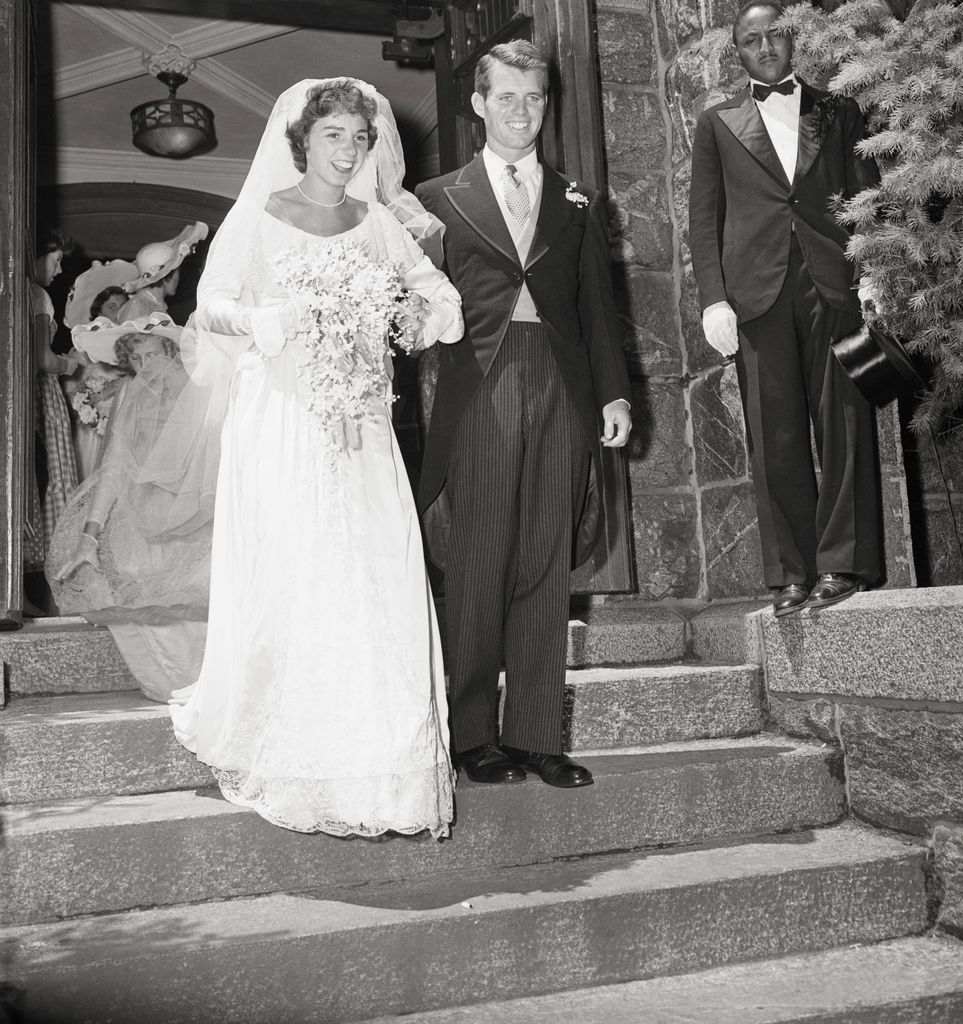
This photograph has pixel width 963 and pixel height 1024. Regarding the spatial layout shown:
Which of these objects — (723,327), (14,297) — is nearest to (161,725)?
(723,327)

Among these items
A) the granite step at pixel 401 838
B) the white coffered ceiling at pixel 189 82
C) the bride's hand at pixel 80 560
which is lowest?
the granite step at pixel 401 838

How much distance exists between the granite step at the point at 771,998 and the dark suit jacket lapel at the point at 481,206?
192 cm

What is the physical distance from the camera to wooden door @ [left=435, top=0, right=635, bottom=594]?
181 inches

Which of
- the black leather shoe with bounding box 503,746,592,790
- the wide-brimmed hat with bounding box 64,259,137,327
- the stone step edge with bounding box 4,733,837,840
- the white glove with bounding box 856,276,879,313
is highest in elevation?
the wide-brimmed hat with bounding box 64,259,137,327

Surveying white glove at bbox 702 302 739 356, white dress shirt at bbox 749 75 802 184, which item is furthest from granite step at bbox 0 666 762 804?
white dress shirt at bbox 749 75 802 184

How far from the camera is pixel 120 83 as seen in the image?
8.94 m

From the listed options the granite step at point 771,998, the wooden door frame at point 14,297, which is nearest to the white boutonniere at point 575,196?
the granite step at point 771,998

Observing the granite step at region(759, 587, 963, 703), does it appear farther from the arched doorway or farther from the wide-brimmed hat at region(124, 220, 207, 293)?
the wide-brimmed hat at region(124, 220, 207, 293)

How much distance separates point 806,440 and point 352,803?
6.10ft

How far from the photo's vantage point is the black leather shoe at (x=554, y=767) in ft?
9.99

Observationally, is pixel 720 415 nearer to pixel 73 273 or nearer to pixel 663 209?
pixel 663 209

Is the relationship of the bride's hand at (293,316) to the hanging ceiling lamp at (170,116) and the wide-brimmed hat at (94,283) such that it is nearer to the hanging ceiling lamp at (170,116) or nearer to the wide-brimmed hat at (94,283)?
the wide-brimmed hat at (94,283)

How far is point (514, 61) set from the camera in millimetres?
3207

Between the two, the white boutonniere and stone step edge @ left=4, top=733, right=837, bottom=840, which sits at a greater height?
the white boutonniere
